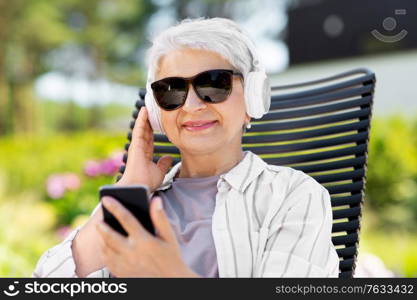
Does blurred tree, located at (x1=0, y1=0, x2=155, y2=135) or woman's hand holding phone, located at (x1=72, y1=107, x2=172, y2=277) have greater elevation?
blurred tree, located at (x1=0, y1=0, x2=155, y2=135)

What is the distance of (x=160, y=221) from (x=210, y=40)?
52 cm

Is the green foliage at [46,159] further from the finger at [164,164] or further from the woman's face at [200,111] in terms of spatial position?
the woman's face at [200,111]

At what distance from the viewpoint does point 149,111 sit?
1.70m

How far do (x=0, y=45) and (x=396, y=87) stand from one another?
831 centimetres

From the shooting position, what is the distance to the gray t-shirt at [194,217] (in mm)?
1502

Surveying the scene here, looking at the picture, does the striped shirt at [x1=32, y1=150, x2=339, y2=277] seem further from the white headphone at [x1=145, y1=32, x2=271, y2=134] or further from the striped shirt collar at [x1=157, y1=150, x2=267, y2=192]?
the white headphone at [x1=145, y1=32, x2=271, y2=134]

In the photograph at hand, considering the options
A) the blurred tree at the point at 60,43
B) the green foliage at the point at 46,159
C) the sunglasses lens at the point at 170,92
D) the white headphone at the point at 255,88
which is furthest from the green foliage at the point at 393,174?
the blurred tree at the point at 60,43

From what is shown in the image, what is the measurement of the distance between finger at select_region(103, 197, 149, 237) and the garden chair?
2.88 ft

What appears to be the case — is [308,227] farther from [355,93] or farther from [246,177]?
[355,93]

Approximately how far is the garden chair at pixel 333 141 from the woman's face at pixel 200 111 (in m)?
0.58

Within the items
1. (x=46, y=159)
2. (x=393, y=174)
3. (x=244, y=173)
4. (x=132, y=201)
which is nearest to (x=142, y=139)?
(x=244, y=173)

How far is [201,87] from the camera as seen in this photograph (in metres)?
1.54

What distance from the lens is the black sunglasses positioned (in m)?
1.53

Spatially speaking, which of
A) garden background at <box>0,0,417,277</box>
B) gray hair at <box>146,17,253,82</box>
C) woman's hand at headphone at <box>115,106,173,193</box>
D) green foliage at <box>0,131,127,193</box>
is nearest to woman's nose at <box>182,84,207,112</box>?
gray hair at <box>146,17,253,82</box>
